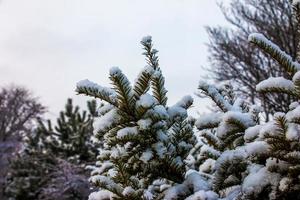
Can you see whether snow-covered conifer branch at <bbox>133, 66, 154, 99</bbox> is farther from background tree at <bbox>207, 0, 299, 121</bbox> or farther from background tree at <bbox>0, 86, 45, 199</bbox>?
background tree at <bbox>0, 86, 45, 199</bbox>

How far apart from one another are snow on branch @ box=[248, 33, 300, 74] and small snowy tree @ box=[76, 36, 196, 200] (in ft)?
1.62

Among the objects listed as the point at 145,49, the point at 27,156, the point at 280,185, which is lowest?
the point at 280,185

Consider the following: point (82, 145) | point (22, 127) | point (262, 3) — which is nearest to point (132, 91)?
point (262, 3)

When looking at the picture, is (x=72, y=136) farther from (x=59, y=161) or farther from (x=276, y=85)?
(x=276, y=85)

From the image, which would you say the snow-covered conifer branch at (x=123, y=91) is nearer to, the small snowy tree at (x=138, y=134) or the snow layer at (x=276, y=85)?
the small snowy tree at (x=138, y=134)

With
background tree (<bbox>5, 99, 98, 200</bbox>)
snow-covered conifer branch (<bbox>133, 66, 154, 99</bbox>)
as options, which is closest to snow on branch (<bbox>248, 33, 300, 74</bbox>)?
snow-covered conifer branch (<bbox>133, 66, 154, 99</bbox>)

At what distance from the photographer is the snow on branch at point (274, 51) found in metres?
1.93

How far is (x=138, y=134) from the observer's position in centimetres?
209

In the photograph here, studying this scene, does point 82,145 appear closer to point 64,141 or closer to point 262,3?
point 64,141

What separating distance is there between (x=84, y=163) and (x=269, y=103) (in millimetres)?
8561

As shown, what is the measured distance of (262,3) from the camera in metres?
11.7

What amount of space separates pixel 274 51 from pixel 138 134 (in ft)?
2.38

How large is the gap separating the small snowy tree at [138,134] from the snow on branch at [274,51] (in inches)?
19.4

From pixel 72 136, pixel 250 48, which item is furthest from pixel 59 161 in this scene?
pixel 250 48
